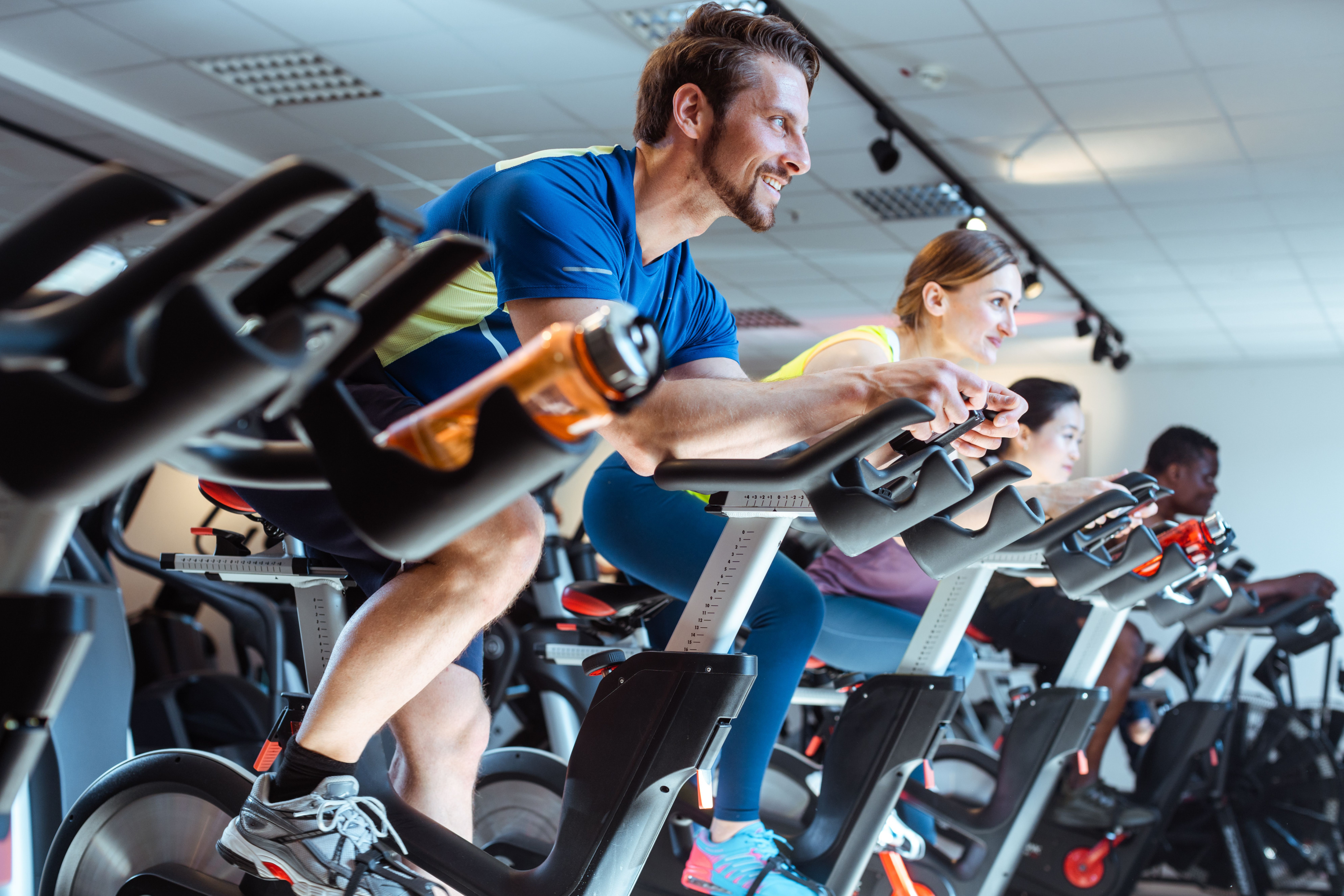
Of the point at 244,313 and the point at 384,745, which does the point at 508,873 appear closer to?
the point at 384,745

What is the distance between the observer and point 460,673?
5.06 feet

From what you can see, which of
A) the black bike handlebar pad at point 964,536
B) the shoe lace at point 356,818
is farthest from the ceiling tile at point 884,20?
the shoe lace at point 356,818

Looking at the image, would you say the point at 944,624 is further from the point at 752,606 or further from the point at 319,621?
the point at 319,621

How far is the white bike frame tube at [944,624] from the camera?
2035 mm

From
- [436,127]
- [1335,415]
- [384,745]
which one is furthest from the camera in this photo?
[1335,415]

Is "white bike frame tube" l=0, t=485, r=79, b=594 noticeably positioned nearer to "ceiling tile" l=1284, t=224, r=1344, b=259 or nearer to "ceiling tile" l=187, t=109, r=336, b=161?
"ceiling tile" l=187, t=109, r=336, b=161

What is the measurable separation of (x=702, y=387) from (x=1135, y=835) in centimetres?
273

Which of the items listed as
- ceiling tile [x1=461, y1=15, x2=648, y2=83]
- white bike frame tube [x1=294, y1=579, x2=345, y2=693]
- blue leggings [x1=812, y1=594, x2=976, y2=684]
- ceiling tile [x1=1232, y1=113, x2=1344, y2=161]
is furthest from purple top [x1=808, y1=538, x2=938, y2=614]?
ceiling tile [x1=1232, y1=113, x2=1344, y2=161]

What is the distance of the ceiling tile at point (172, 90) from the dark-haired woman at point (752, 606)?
419cm

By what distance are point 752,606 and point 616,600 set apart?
0.37m

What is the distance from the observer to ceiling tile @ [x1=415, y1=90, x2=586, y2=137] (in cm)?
526

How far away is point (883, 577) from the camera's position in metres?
2.73

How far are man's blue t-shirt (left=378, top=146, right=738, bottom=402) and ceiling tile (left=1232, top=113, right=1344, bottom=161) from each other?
13.8 ft

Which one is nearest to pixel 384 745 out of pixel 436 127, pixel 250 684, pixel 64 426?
pixel 64 426
